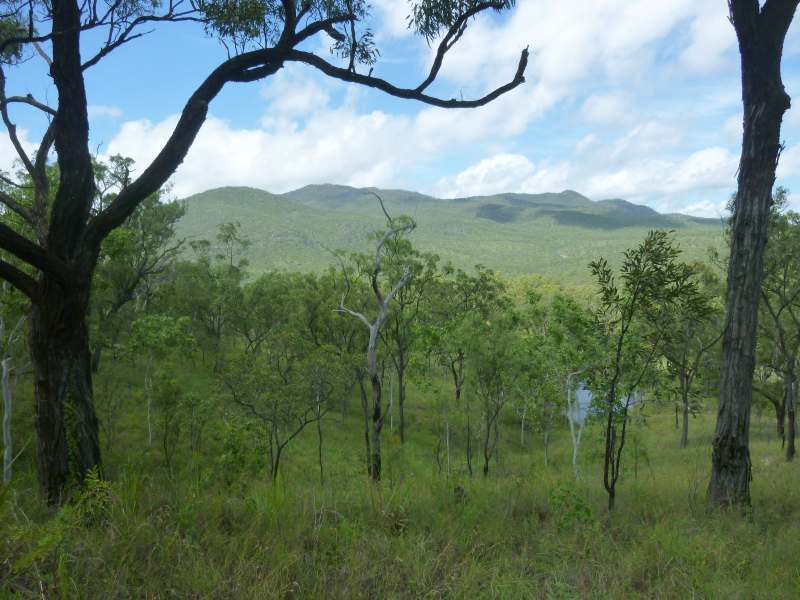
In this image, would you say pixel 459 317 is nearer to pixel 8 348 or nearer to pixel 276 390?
pixel 276 390

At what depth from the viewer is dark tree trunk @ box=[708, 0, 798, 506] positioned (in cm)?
673

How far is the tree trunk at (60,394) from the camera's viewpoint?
4.80 m

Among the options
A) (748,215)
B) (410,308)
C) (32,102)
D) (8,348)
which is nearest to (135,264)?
(8,348)

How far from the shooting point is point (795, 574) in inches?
153

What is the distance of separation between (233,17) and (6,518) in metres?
5.87

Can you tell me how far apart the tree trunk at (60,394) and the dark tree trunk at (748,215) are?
755cm

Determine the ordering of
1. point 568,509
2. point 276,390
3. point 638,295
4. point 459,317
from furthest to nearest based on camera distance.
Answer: point 459,317
point 276,390
point 638,295
point 568,509

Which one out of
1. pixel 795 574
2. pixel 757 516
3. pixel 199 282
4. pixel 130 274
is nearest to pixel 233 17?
pixel 795 574

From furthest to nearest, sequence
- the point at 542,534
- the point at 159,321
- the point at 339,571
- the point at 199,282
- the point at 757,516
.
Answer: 1. the point at 199,282
2. the point at 159,321
3. the point at 757,516
4. the point at 542,534
5. the point at 339,571

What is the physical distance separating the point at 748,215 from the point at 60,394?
8.43 meters

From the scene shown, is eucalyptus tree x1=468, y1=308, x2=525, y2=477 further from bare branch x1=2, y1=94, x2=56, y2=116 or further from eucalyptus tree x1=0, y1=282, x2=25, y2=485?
bare branch x1=2, y1=94, x2=56, y2=116

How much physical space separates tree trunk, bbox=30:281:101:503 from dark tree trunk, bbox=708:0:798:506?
297 inches

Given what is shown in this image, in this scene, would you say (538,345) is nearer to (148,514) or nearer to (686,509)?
(686,509)

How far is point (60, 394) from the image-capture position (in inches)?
192
